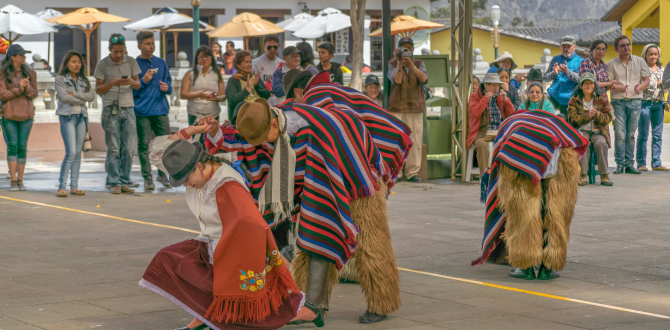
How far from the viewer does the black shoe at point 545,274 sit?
6757 mm

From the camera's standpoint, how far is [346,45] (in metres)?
33.1

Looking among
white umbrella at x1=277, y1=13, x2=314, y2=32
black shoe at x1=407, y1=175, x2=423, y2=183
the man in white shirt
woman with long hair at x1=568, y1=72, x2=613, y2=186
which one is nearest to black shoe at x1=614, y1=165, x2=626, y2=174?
woman with long hair at x1=568, y1=72, x2=613, y2=186

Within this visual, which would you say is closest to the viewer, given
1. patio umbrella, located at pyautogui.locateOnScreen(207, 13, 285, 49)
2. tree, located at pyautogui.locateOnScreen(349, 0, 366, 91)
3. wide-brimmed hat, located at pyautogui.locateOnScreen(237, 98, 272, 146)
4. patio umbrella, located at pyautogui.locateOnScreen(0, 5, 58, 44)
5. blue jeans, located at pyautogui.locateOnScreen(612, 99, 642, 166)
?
wide-brimmed hat, located at pyautogui.locateOnScreen(237, 98, 272, 146)

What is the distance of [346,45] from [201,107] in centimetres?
2160

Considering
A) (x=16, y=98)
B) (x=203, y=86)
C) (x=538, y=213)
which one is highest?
(x=203, y=86)

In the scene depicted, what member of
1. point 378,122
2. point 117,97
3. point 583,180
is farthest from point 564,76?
point 378,122

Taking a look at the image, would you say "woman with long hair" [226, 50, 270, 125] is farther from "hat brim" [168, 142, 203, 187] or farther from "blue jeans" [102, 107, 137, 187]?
"hat brim" [168, 142, 203, 187]

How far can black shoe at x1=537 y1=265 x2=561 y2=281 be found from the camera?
22.2ft

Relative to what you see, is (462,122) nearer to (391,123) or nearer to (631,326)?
(391,123)

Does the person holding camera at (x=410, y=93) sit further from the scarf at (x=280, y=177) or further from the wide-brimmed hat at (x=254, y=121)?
the wide-brimmed hat at (x=254, y=121)

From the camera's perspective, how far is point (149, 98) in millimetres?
11766

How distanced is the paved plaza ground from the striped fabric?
95 cm

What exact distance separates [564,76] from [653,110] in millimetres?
1701

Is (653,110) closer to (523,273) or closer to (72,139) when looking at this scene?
(523,273)
